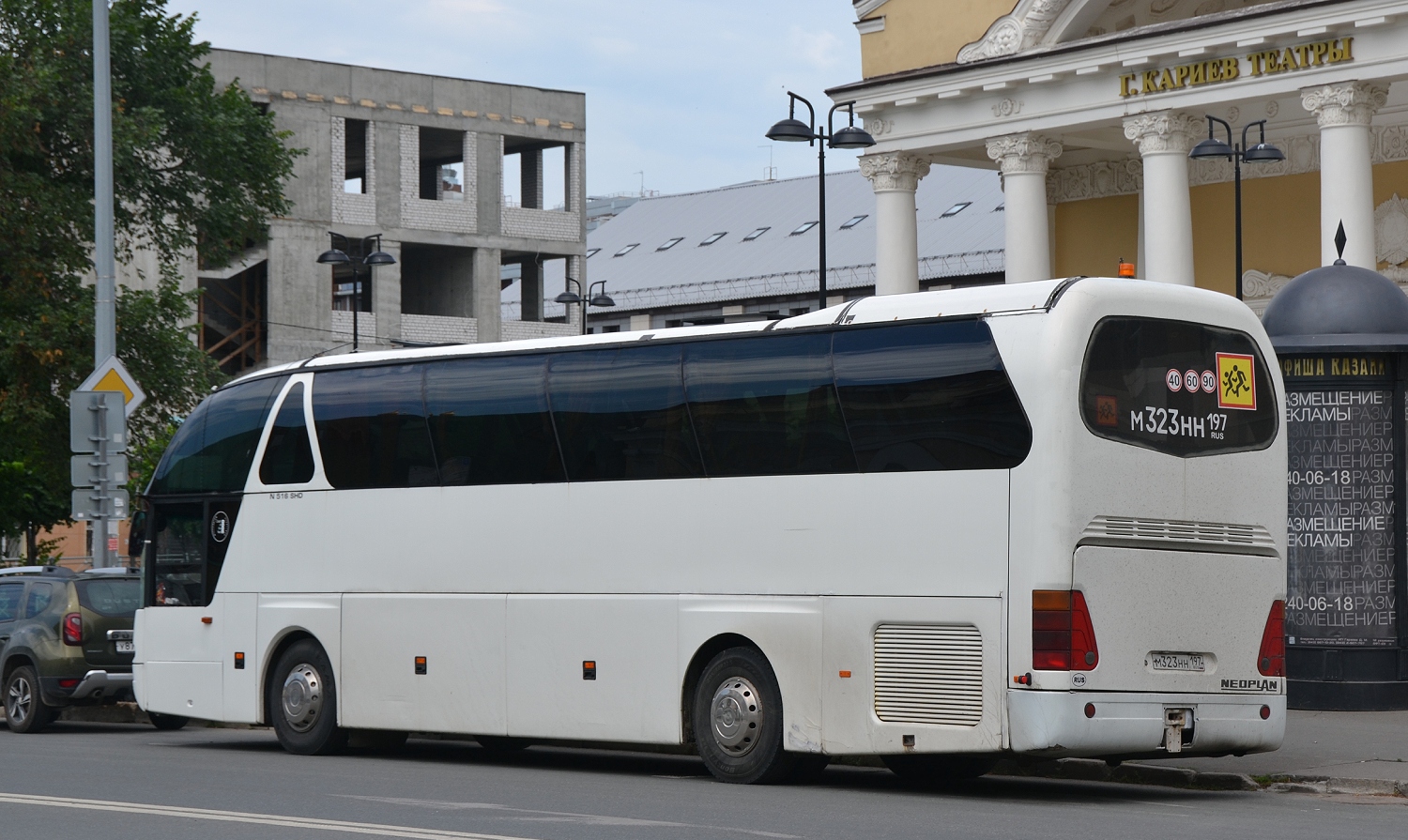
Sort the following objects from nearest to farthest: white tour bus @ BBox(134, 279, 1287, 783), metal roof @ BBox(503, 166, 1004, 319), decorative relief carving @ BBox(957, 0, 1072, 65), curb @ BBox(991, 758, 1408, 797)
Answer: white tour bus @ BBox(134, 279, 1287, 783) < curb @ BBox(991, 758, 1408, 797) < decorative relief carving @ BBox(957, 0, 1072, 65) < metal roof @ BBox(503, 166, 1004, 319)

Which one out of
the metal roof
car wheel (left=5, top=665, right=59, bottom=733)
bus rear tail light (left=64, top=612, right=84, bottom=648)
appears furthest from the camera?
the metal roof

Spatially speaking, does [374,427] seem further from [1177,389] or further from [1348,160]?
[1348,160]

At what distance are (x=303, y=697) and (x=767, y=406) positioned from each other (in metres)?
5.61

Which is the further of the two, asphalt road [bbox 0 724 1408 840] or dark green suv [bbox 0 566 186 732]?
dark green suv [bbox 0 566 186 732]

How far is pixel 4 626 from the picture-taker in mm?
21297

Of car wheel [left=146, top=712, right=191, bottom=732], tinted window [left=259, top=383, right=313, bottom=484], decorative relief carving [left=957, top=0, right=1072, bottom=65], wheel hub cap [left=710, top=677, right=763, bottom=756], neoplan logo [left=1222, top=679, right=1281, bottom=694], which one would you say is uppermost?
decorative relief carving [left=957, top=0, right=1072, bottom=65]

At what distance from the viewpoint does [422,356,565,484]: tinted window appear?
50.5 ft

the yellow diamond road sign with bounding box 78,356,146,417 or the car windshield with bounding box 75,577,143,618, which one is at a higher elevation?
the yellow diamond road sign with bounding box 78,356,146,417

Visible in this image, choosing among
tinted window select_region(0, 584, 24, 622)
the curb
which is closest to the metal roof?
tinted window select_region(0, 584, 24, 622)

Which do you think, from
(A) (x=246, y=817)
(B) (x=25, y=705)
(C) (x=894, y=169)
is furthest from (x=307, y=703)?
(C) (x=894, y=169)

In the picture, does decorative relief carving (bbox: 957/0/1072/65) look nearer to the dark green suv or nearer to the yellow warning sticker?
the dark green suv

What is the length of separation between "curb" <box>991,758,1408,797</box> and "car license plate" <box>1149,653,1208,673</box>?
101 cm

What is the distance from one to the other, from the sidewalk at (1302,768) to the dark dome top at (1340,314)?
3.57m

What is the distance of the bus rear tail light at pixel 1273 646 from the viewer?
1339 cm
